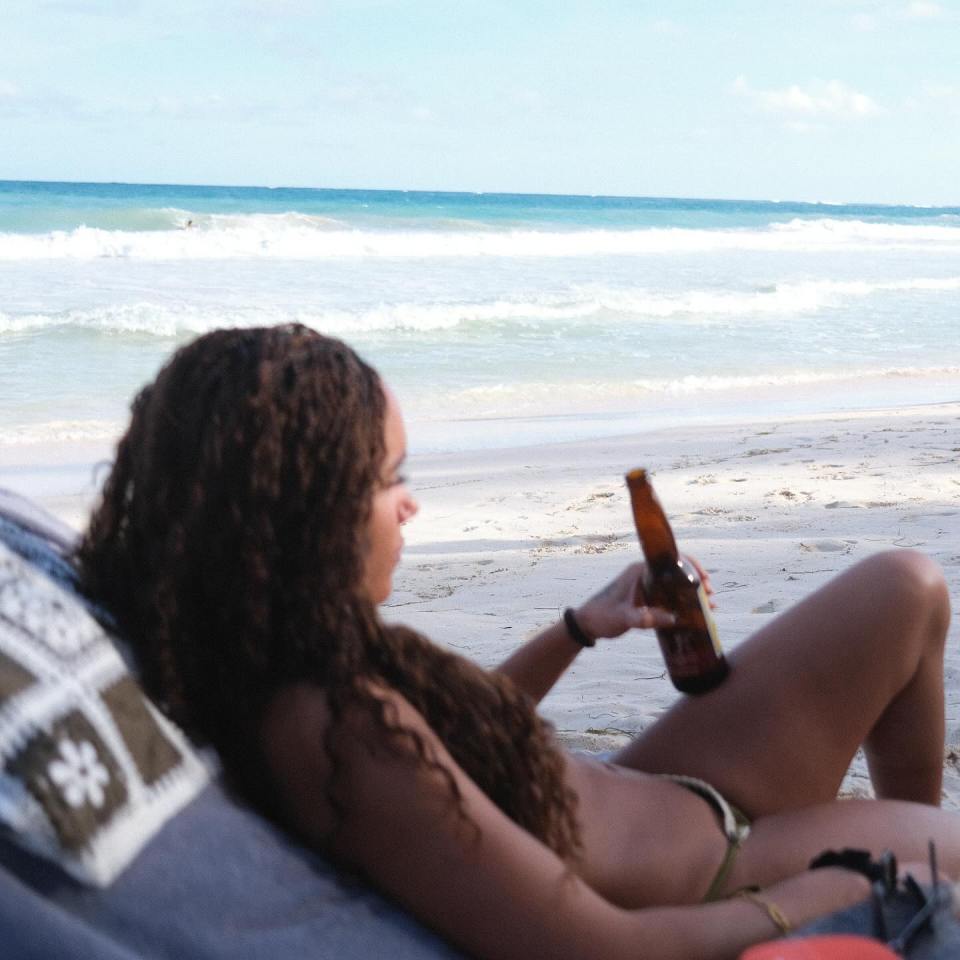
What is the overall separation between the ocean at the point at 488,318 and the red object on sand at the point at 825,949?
737cm

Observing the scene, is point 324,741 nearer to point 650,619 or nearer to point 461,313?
point 650,619

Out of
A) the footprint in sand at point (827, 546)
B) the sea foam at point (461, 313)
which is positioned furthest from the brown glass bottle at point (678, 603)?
the sea foam at point (461, 313)

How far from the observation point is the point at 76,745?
1.53 m

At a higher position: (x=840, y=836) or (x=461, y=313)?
(x=461, y=313)

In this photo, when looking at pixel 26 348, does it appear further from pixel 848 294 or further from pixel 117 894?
pixel 848 294

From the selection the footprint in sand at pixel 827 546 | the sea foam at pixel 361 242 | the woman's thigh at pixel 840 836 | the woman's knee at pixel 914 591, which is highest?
the sea foam at pixel 361 242

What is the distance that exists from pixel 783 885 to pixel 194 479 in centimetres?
100

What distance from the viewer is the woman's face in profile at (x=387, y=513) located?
178 centimetres

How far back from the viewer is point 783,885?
1919mm

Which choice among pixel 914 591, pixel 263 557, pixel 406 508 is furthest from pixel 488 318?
pixel 263 557

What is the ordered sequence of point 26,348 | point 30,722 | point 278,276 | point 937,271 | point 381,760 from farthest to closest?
point 937,271, point 278,276, point 26,348, point 381,760, point 30,722

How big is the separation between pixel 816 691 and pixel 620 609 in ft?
1.21

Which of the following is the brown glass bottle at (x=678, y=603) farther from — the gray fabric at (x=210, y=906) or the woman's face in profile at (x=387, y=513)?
the gray fabric at (x=210, y=906)

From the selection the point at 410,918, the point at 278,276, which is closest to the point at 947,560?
the point at 410,918
